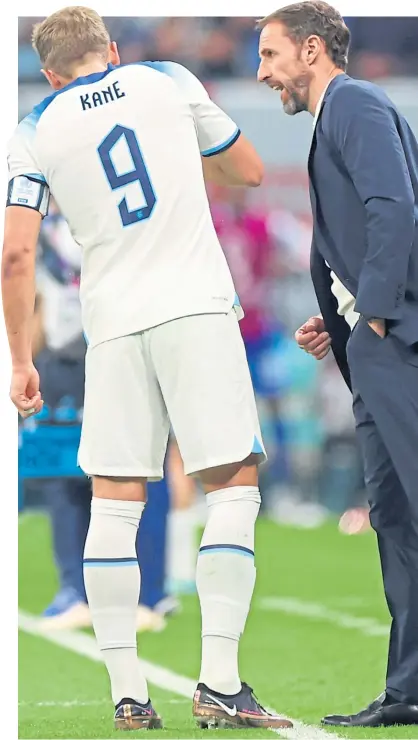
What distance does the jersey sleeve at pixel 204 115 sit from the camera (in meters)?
2.86

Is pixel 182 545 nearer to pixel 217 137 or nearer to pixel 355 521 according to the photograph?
pixel 355 521

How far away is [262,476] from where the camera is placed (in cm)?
844

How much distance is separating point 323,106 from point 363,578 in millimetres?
3908

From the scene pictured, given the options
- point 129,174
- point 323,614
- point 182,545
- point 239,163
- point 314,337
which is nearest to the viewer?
point 129,174

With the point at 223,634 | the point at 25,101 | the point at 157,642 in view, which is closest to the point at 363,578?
the point at 157,642

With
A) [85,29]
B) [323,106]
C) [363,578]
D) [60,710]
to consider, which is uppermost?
[85,29]

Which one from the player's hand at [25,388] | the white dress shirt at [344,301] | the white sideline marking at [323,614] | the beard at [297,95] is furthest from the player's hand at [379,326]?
the white sideline marking at [323,614]

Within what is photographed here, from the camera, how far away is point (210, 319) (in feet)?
9.01

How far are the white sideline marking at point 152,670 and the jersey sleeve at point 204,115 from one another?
1366mm

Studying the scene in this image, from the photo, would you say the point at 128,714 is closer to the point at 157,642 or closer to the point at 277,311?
the point at 157,642

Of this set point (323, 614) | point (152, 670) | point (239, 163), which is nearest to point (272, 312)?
point (323, 614)

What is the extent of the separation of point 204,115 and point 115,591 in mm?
1136

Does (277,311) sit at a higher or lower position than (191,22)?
lower

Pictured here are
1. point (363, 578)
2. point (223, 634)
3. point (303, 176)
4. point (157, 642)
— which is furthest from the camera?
point (303, 176)
